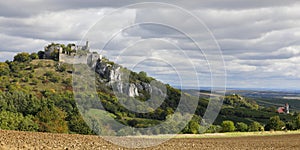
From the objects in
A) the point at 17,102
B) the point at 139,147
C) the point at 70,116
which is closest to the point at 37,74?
the point at 17,102

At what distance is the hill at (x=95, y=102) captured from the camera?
25.4 meters

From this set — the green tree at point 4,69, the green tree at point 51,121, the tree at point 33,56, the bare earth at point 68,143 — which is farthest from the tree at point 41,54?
the bare earth at point 68,143

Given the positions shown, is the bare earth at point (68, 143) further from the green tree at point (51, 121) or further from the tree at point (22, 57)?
the tree at point (22, 57)

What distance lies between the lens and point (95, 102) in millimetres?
39031

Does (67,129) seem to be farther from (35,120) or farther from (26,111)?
(26,111)

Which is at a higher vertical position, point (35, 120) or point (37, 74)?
point (37, 74)

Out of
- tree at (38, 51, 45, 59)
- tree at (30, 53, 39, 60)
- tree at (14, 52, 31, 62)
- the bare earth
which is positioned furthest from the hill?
tree at (38, 51, 45, 59)

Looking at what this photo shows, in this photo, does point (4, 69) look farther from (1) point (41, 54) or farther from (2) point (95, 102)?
(2) point (95, 102)

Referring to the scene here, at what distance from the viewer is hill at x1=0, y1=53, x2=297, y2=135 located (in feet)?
83.5

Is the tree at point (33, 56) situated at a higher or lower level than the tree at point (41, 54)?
lower

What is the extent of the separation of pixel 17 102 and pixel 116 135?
5000 cm

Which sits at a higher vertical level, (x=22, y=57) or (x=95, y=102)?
Result: (x=22, y=57)

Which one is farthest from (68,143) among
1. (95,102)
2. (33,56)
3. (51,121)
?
(33,56)

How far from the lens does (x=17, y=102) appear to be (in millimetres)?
78250
